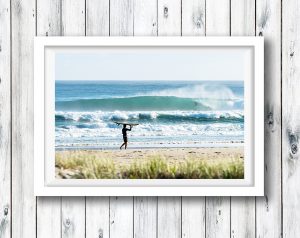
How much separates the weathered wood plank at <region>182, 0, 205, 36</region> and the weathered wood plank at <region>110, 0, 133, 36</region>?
0.55ft

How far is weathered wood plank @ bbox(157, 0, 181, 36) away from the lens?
1.54 m

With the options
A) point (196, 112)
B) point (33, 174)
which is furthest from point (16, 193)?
point (196, 112)

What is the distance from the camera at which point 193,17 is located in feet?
5.04

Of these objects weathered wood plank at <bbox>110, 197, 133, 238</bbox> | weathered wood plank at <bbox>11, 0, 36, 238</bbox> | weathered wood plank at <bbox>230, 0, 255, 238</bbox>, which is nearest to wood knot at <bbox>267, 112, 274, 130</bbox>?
weathered wood plank at <bbox>230, 0, 255, 238</bbox>

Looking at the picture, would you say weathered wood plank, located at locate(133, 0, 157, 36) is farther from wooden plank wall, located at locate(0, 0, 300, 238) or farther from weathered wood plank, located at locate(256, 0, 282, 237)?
weathered wood plank, located at locate(256, 0, 282, 237)

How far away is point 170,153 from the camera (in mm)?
1521

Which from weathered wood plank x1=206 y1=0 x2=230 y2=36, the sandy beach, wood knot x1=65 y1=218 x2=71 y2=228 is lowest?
wood knot x1=65 y1=218 x2=71 y2=228

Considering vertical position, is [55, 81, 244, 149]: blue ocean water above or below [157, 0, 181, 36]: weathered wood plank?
below

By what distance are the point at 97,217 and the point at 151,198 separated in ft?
0.58

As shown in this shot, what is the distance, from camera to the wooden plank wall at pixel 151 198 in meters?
1.53

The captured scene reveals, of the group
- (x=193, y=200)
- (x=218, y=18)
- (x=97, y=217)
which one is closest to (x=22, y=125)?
(x=97, y=217)

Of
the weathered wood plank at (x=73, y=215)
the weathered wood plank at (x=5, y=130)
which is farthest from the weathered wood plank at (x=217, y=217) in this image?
the weathered wood plank at (x=5, y=130)

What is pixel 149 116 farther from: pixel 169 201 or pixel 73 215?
pixel 73 215

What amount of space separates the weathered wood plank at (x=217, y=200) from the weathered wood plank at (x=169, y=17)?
9 cm
